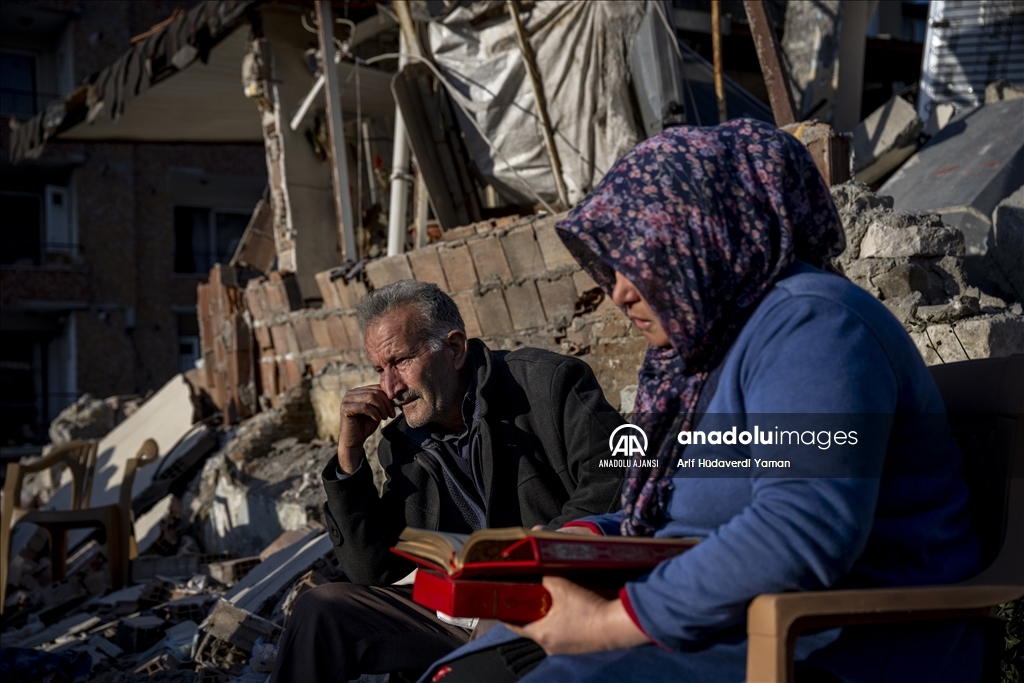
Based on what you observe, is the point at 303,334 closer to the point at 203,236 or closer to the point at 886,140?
the point at 886,140

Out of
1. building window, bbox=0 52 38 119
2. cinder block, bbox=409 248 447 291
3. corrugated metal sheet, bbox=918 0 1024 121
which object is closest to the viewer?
cinder block, bbox=409 248 447 291

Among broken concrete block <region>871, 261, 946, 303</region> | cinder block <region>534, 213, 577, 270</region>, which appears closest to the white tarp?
cinder block <region>534, 213, 577, 270</region>

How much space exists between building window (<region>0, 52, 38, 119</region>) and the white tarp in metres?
17.4

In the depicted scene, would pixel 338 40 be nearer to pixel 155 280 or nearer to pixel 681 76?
Answer: pixel 681 76

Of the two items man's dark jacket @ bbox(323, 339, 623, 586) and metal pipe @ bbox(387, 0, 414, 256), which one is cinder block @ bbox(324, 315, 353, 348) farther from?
man's dark jacket @ bbox(323, 339, 623, 586)

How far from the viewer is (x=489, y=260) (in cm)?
510

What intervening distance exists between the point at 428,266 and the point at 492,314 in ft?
2.14

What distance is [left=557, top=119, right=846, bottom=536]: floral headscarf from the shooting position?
1.43 m

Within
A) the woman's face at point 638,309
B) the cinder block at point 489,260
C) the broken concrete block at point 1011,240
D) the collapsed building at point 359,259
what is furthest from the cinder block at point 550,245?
the woman's face at point 638,309

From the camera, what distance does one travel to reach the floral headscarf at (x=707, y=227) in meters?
1.43

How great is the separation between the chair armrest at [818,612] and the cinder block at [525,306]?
11.5 feet

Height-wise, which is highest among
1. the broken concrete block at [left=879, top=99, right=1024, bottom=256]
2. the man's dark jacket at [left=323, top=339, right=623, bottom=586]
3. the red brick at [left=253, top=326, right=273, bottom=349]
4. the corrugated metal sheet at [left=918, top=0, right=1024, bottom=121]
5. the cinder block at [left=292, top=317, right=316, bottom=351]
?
the corrugated metal sheet at [left=918, top=0, right=1024, bottom=121]

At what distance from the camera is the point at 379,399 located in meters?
2.51

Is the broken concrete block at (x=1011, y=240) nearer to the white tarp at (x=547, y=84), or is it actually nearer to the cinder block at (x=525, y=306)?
the cinder block at (x=525, y=306)
